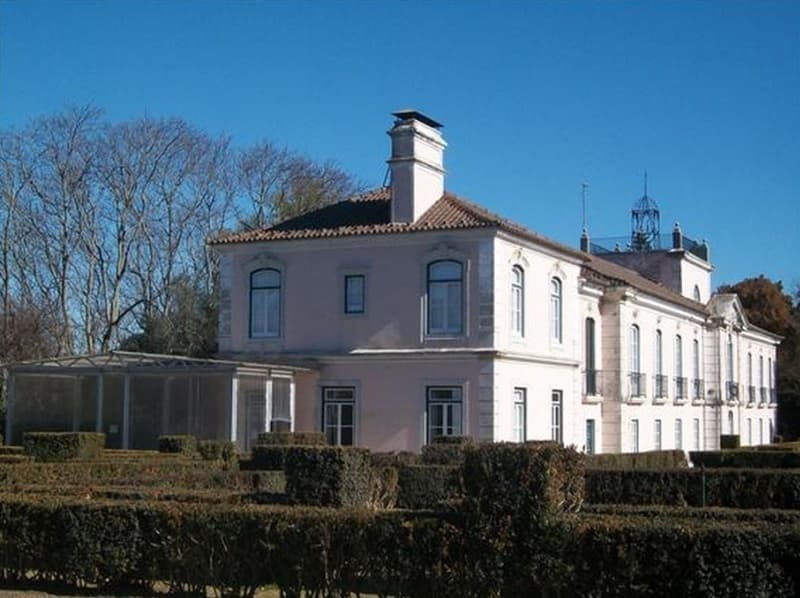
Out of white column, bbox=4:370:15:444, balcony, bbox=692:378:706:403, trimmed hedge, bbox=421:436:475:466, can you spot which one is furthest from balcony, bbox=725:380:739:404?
white column, bbox=4:370:15:444

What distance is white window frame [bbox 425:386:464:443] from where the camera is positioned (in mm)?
30625

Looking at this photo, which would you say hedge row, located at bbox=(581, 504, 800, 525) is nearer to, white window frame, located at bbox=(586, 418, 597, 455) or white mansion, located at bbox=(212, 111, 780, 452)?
white mansion, located at bbox=(212, 111, 780, 452)

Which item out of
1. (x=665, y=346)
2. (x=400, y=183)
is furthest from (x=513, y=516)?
(x=665, y=346)

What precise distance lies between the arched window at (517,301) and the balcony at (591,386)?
700 centimetres

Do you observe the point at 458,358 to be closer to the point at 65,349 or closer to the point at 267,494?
the point at 267,494

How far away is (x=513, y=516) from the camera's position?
11188 mm

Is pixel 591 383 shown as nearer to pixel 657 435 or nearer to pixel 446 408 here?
pixel 657 435

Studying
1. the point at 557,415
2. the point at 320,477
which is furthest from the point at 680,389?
the point at 320,477

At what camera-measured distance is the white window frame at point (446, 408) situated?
3062 cm

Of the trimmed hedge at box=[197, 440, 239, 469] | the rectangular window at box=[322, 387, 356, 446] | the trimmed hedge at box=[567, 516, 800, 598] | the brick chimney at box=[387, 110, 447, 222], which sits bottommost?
the trimmed hedge at box=[567, 516, 800, 598]

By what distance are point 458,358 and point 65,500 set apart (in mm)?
17999

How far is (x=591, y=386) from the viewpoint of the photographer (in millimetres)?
38844

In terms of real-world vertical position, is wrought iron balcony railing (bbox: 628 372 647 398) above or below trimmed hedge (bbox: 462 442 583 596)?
above

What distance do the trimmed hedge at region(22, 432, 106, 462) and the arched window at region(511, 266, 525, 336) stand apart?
1148cm
